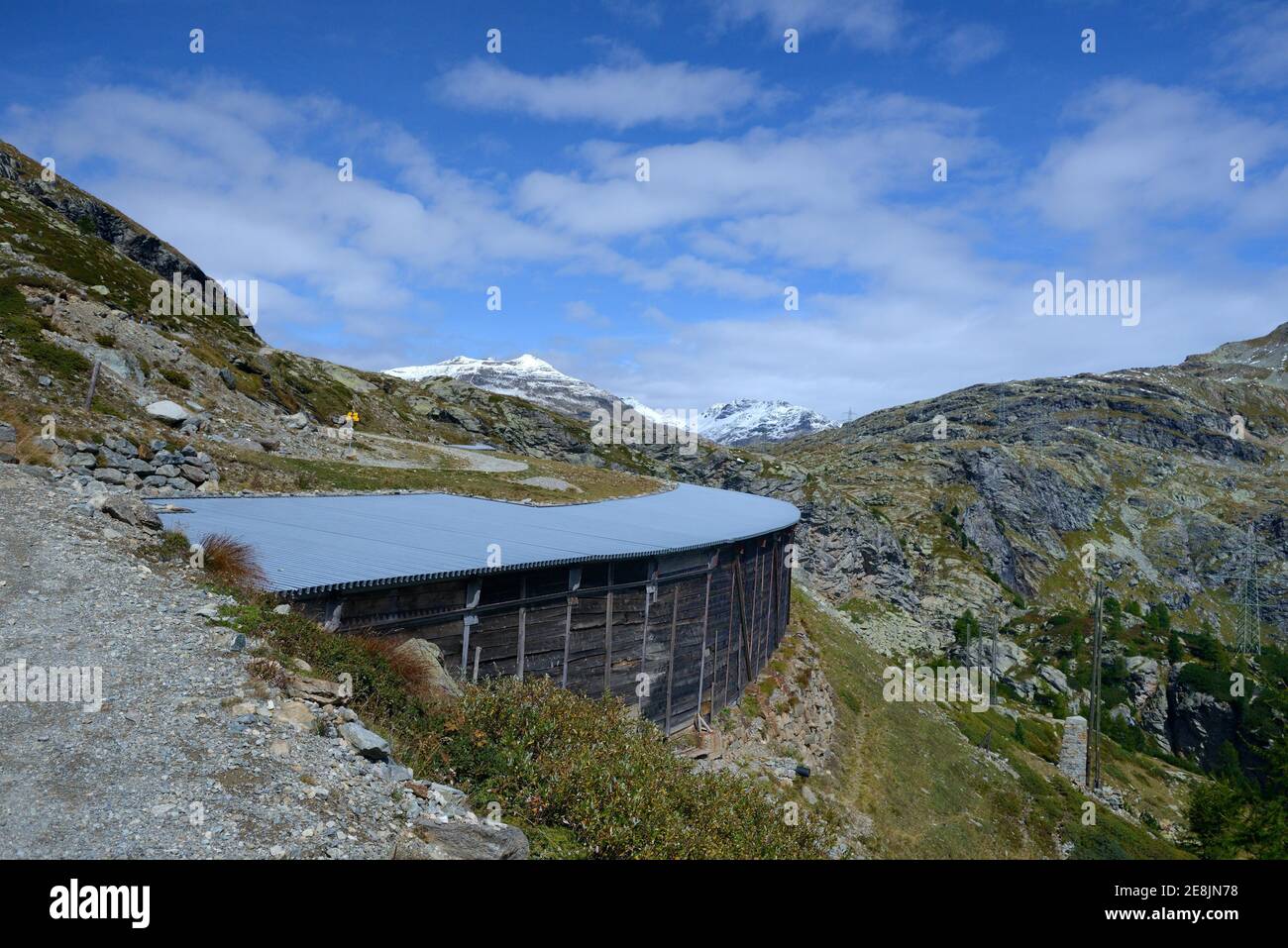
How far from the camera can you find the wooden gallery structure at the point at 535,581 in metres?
15.9

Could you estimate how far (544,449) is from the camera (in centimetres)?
10756

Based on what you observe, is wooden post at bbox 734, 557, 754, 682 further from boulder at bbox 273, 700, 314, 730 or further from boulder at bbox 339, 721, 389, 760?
boulder at bbox 273, 700, 314, 730

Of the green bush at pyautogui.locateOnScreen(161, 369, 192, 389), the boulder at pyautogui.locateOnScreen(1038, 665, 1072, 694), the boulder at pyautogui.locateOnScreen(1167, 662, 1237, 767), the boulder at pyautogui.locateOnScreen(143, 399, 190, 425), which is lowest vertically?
the boulder at pyautogui.locateOnScreen(1167, 662, 1237, 767)

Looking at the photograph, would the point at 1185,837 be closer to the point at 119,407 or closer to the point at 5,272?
the point at 119,407

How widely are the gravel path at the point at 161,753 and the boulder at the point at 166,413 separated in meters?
21.0

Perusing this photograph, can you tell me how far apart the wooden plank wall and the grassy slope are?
851 centimetres

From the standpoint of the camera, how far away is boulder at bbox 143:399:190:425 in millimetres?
30234

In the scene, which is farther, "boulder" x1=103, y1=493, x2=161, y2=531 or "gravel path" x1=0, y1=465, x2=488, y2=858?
"boulder" x1=103, y1=493, x2=161, y2=531

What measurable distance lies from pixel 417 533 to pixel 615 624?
23.3 ft

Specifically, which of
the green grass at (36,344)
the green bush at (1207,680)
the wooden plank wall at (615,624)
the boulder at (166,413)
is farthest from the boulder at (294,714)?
the green bush at (1207,680)

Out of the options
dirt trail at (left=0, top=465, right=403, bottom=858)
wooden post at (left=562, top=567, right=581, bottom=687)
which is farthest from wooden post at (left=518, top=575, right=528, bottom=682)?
dirt trail at (left=0, top=465, right=403, bottom=858)

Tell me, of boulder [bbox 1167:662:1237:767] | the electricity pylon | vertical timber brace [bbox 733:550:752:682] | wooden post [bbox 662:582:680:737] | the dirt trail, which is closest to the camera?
the dirt trail
